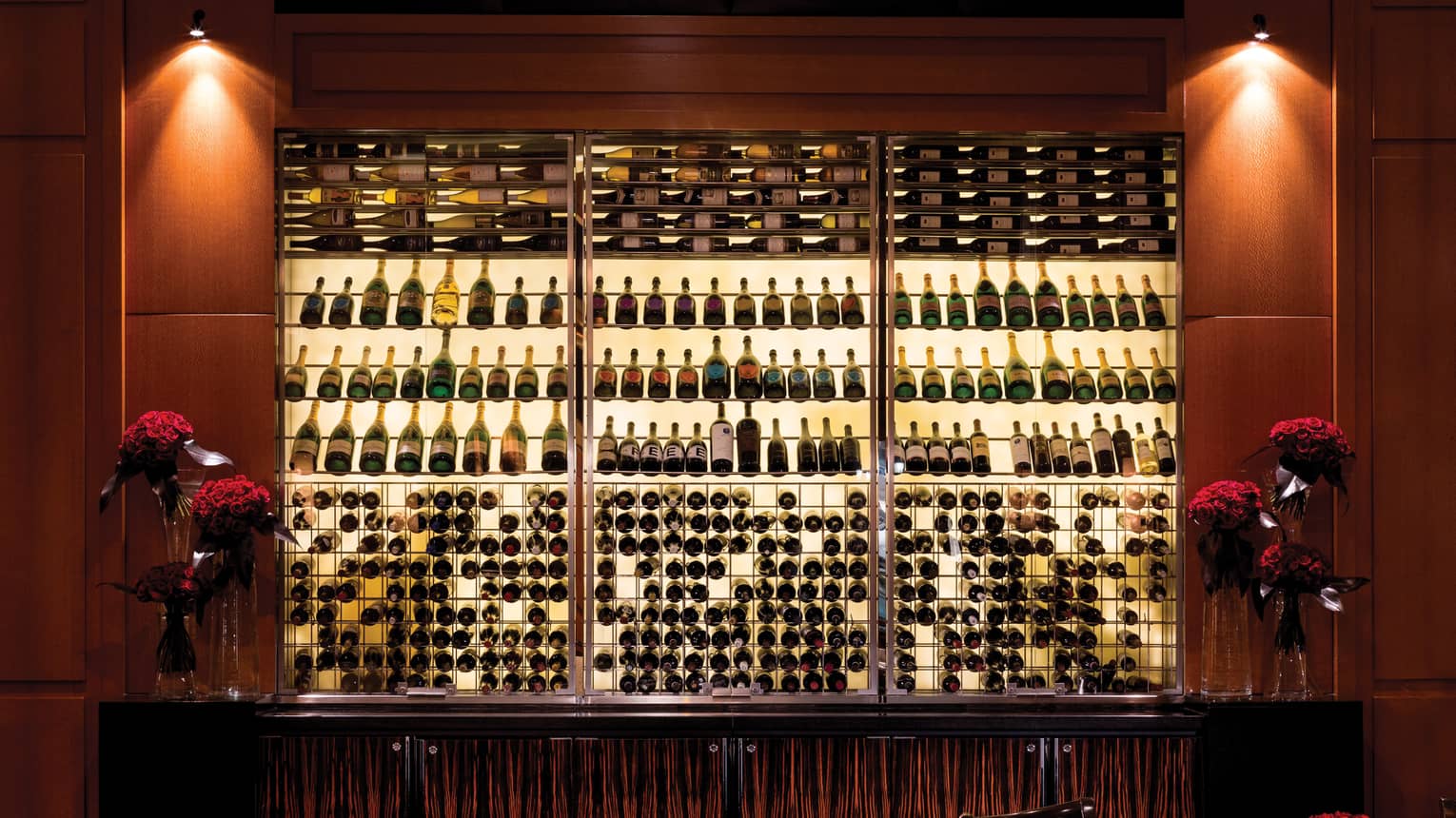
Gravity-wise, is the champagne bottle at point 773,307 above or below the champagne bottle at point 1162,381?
above

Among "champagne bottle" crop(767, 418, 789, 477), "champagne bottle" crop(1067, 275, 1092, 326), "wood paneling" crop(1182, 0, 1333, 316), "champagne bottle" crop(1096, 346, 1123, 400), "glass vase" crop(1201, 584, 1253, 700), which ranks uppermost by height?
"wood paneling" crop(1182, 0, 1333, 316)

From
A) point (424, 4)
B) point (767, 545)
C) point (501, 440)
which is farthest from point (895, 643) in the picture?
point (424, 4)

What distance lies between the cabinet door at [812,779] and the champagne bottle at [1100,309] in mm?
1951

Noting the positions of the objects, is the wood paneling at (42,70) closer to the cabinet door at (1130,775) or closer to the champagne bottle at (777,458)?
the champagne bottle at (777,458)

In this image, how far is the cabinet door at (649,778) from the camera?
12.3ft

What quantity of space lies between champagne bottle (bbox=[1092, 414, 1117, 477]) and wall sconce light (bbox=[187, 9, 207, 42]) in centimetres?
393

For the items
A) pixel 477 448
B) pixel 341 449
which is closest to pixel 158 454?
pixel 341 449

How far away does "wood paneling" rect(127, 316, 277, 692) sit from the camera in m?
3.98

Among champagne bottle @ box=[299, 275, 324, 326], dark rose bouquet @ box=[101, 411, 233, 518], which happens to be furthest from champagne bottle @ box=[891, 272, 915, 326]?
dark rose bouquet @ box=[101, 411, 233, 518]

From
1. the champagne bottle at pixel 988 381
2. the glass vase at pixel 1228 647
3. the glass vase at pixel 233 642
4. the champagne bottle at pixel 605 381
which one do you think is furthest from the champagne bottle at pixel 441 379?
the glass vase at pixel 1228 647

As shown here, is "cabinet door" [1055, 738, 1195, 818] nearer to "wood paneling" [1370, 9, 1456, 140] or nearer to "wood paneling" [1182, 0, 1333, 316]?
"wood paneling" [1182, 0, 1333, 316]

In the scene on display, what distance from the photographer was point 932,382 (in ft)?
13.7

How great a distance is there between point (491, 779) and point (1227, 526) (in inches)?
114

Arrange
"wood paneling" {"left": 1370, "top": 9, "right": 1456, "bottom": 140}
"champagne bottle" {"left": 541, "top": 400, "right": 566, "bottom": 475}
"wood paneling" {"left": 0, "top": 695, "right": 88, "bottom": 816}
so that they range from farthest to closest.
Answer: "champagne bottle" {"left": 541, "top": 400, "right": 566, "bottom": 475}, "wood paneling" {"left": 1370, "top": 9, "right": 1456, "bottom": 140}, "wood paneling" {"left": 0, "top": 695, "right": 88, "bottom": 816}
